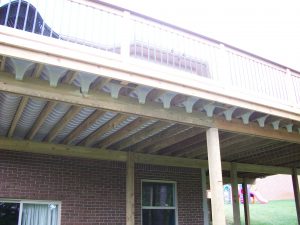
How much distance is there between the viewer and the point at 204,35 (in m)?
5.86

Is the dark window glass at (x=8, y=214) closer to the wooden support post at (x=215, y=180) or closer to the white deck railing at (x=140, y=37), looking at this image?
the white deck railing at (x=140, y=37)

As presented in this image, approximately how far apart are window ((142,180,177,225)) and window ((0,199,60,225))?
2.20 metres

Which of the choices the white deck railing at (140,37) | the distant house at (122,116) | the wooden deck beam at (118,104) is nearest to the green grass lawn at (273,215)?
the distant house at (122,116)

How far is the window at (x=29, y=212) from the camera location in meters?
7.21

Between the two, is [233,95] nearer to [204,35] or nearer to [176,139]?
[204,35]

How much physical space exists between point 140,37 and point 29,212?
14.1 feet

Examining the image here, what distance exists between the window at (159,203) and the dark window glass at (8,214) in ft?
9.70

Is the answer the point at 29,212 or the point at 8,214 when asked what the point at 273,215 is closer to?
the point at 29,212

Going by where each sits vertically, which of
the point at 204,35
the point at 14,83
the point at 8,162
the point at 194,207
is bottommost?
the point at 194,207

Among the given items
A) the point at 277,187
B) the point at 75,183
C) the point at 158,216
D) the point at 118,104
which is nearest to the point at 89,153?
the point at 75,183

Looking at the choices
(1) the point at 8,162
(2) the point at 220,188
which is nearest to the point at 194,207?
(2) the point at 220,188

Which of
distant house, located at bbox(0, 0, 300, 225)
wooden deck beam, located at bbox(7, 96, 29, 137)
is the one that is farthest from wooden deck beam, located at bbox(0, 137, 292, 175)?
wooden deck beam, located at bbox(7, 96, 29, 137)

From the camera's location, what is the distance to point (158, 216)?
898cm

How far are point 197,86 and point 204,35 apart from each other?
3.48ft
